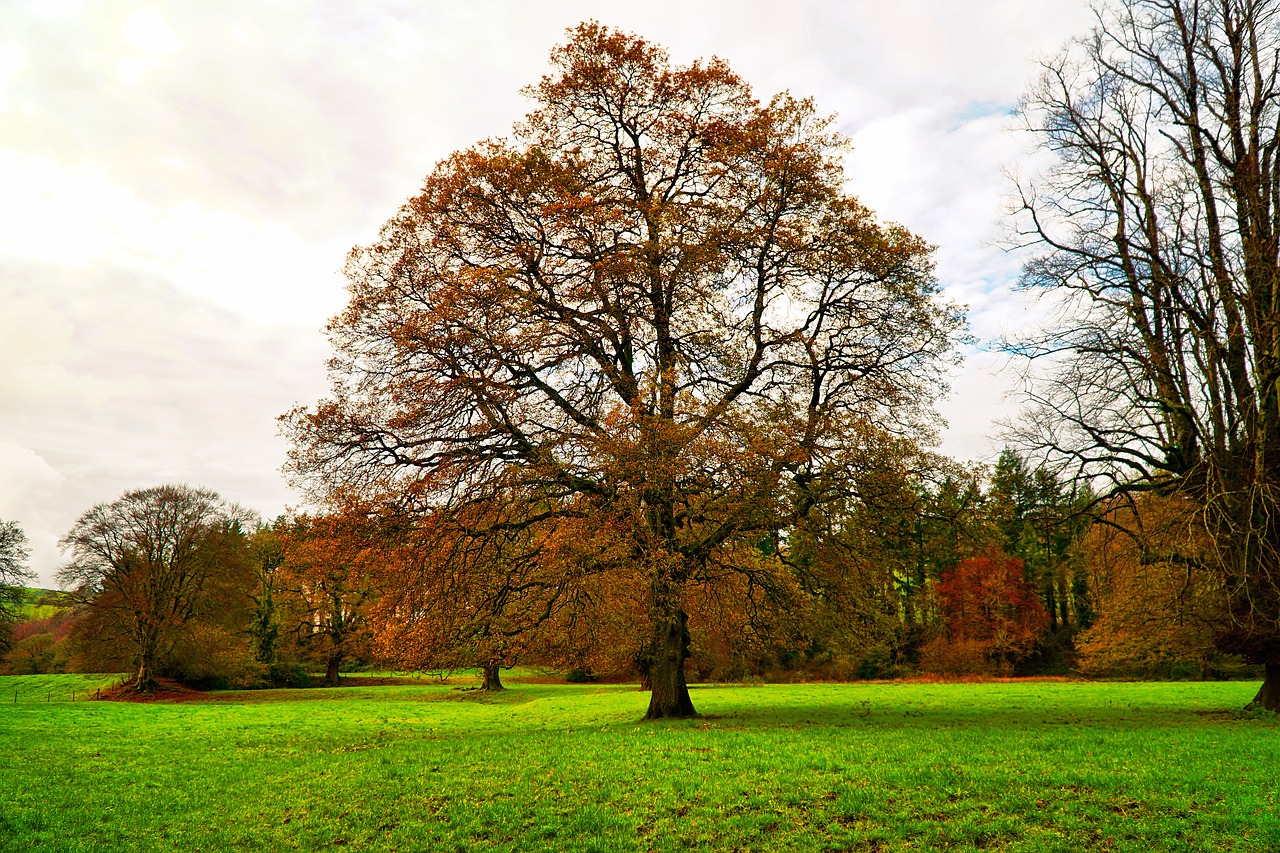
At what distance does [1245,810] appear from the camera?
8766mm

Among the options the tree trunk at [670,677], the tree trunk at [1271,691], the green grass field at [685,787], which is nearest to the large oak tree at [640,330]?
the tree trunk at [670,677]

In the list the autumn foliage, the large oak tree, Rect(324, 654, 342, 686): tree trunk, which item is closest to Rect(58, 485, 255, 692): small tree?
Rect(324, 654, 342, 686): tree trunk

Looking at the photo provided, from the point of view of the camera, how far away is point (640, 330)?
2020 cm

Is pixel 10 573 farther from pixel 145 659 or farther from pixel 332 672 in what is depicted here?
pixel 332 672

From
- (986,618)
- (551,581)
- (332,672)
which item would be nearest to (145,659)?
(332,672)

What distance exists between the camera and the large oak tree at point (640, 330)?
679 inches

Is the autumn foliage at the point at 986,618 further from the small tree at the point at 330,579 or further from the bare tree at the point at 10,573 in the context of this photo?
the bare tree at the point at 10,573

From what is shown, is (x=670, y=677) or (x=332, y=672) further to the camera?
(x=332, y=672)

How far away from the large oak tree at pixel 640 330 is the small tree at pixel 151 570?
110 ft

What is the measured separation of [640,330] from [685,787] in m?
12.6

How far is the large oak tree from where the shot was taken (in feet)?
56.5

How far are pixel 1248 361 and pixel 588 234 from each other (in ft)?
54.5

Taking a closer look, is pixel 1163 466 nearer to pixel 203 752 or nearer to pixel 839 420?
pixel 839 420

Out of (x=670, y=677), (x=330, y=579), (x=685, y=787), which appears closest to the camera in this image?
(x=685, y=787)
